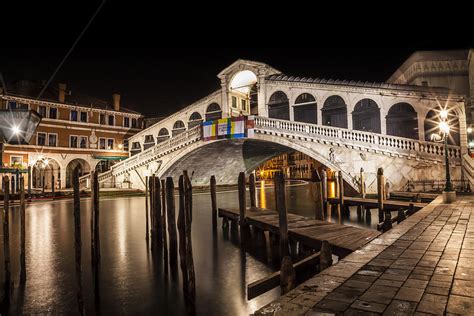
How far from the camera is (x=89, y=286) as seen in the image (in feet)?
17.6

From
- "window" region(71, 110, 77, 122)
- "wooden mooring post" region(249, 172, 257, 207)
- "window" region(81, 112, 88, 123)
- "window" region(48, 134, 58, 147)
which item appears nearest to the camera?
"wooden mooring post" region(249, 172, 257, 207)

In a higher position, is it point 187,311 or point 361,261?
point 361,261

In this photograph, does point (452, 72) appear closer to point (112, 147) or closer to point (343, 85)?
point (343, 85)

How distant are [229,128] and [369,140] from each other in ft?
25.2

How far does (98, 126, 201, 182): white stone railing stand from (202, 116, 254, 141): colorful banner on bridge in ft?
2.68

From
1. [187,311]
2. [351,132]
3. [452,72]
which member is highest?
[452,72]

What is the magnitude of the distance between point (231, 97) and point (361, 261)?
771 inches

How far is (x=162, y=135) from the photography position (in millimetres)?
26281

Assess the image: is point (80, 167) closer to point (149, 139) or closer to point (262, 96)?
point (149, 139)

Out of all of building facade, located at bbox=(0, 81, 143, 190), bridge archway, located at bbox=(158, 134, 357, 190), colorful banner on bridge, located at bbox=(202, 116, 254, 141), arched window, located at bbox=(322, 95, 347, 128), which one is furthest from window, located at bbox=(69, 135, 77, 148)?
arched window, located at bbox=(322, 95, 347, 128)

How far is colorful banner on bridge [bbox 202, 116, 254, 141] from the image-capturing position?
18.1 metres

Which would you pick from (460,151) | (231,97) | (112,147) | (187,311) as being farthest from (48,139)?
(460,151)

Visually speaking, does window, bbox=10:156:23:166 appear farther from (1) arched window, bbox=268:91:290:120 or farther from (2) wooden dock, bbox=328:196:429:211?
(2) wooden dock, bbox=328:196:429:211

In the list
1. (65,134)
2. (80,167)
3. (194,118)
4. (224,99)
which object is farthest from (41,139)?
(224,99)
